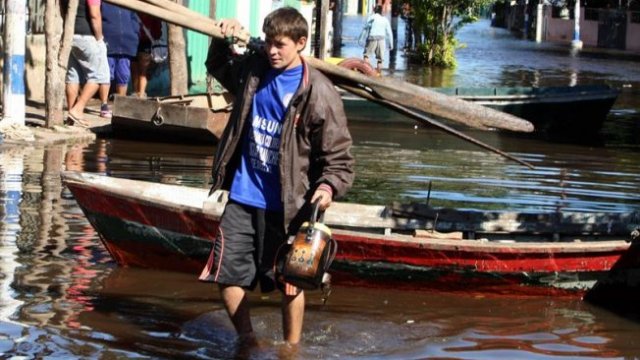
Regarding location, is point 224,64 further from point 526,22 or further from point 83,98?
point 526,22

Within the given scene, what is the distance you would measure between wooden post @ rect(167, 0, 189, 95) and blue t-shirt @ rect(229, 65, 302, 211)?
32.0 ft

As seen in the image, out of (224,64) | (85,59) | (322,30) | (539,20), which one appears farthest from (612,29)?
(224,64)

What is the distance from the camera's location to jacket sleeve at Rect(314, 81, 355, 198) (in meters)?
5.94

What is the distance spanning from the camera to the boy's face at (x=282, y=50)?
580 centimetres

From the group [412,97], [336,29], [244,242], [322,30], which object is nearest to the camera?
[244,242]

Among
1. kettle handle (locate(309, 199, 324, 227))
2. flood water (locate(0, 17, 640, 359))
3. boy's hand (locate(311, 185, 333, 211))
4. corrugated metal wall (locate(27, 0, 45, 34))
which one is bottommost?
flood water (locate(0, 17, 640, 359))

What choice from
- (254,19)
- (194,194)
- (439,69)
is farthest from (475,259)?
(439,69)

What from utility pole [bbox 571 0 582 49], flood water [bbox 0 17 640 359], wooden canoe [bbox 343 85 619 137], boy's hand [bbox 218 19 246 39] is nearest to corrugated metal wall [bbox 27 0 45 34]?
flood water [bbox 0 17 640 359]

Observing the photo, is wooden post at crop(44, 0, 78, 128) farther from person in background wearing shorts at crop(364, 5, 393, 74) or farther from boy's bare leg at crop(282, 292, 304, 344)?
person in background wearing shorts at crop(364, 5, 393, 74)

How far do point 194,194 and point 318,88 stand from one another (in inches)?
119

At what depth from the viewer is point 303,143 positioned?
5.97 m

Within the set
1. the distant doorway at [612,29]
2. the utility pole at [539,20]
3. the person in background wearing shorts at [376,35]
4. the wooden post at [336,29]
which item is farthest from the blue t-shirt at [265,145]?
the utility pole at [539,20]

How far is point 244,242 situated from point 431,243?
78.2 inches

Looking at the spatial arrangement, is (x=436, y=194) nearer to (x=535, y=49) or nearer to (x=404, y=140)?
(x=404, y=140)
